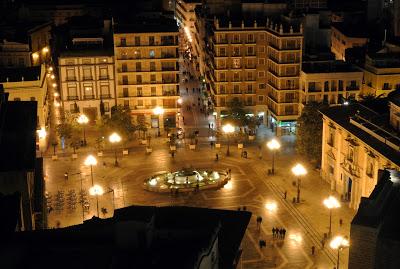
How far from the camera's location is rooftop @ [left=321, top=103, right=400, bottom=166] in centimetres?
7453

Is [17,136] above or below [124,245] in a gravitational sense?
above

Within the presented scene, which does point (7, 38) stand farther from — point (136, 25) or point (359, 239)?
point (359, 239)

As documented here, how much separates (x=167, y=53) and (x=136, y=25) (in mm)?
7699

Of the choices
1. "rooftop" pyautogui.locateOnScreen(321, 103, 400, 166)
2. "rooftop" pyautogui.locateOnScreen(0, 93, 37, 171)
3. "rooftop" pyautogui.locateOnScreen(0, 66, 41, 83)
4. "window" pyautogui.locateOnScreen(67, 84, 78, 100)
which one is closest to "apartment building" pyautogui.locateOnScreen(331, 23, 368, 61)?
"rooftop" pyautogui.locateOnScreen(321, 103, 400, 166)

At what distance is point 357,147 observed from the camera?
265 feet

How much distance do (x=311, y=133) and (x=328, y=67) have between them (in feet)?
Answer: 59.8

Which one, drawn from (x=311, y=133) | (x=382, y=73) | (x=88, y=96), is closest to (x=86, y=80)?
(x=88, y=96)

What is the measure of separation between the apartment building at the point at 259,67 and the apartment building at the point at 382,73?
37.5 feet

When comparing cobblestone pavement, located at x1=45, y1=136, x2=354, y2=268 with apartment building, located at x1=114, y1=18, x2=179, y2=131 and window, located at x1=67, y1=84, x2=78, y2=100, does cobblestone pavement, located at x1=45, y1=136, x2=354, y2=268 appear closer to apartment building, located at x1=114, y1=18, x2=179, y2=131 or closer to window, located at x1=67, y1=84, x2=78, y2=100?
apartment building, located at x1=114, y1=18, x2=179, y2=131

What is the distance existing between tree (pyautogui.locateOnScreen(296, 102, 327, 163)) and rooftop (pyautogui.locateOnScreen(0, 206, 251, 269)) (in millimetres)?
55922

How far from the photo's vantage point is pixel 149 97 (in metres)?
118

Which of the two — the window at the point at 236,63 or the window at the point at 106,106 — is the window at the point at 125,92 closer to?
the window at the point at 106,106

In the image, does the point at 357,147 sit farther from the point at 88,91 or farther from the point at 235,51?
the point at 88,91

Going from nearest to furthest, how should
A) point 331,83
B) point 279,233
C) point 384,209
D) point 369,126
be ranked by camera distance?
point 384,209
point 279,233
point 369,126
point 331,83
